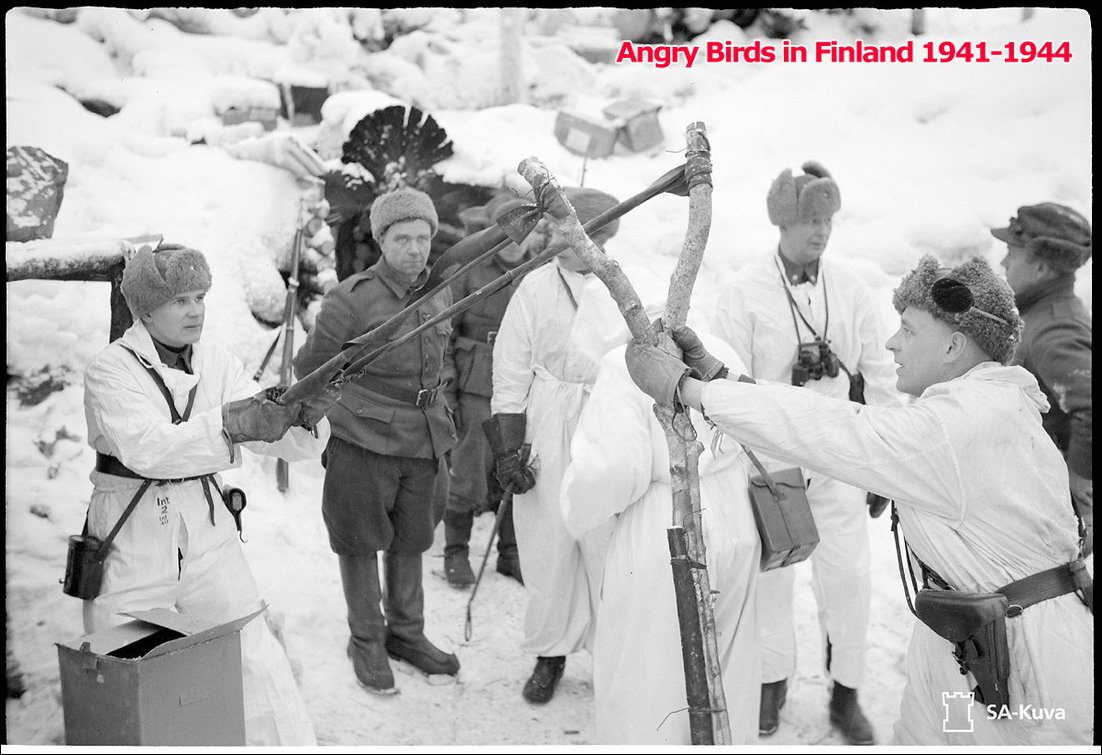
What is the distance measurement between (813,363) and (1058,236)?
3.32ft

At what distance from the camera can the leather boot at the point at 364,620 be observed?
395 centimetres

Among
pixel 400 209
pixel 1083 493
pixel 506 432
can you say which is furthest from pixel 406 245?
pixel 1083 493

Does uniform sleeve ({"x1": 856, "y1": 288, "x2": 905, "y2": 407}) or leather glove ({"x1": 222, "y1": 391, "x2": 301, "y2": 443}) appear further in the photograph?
uniform sleeve ({"x1": 856, "y1": 288, "x2": 905, "y2": 407})

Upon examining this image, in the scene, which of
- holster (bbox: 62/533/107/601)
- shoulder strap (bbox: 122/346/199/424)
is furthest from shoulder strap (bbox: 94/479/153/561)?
shoulder strap (bbox: 122/346/199/424)

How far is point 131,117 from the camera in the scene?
5.36 m

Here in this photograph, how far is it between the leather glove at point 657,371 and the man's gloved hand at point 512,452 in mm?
1710

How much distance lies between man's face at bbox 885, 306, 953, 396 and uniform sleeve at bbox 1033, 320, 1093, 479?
4.25ft

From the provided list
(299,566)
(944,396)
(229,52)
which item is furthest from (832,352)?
(229,52)

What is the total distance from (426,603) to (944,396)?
10.0ft

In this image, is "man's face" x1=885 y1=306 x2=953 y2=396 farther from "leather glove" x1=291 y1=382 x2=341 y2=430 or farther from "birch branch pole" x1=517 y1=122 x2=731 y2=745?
"leather glove" x1=291 y1=382 x2=341 y2=430

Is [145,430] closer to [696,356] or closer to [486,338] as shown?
[696,356]

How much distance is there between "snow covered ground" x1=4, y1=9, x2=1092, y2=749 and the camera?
379 centimetres

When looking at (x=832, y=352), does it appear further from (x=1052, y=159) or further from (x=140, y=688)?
(x=140, y=688)

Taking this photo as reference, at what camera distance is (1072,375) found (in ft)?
11.7
